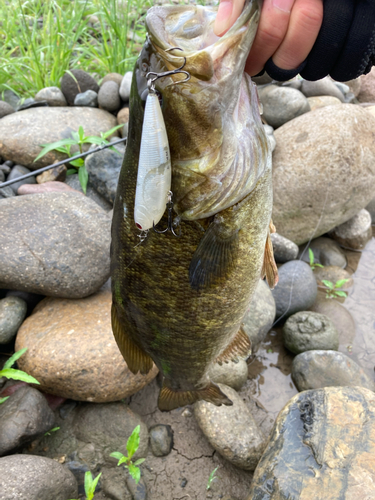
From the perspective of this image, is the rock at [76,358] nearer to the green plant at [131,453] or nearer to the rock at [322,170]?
the green plant at [131,453]

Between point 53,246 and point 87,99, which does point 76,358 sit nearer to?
point 53,246

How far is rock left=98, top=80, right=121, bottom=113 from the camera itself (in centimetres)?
547

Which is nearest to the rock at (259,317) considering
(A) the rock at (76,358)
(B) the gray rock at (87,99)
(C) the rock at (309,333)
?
(C) the rock at (309,333)

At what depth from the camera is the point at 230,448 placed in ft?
10.0

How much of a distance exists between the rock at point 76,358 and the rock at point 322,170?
9.41 ft

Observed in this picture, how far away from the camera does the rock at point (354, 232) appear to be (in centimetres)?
539

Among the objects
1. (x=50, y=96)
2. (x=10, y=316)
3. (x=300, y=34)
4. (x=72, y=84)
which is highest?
(x=300, y=34)

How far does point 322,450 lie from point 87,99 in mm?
5253

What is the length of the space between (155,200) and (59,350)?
7.54 ft

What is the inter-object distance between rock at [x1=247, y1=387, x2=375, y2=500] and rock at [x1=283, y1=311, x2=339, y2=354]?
139cm

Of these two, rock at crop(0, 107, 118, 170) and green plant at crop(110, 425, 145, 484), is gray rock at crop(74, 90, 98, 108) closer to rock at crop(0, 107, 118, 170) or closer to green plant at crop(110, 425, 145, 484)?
rock at crop(0, 107, 118, 170)

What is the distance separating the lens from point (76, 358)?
304 centimetres

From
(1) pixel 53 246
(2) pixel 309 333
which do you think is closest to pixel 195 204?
(1) pixel 53 246

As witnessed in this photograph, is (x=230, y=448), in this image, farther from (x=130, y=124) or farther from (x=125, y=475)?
(x=130, y=124)
